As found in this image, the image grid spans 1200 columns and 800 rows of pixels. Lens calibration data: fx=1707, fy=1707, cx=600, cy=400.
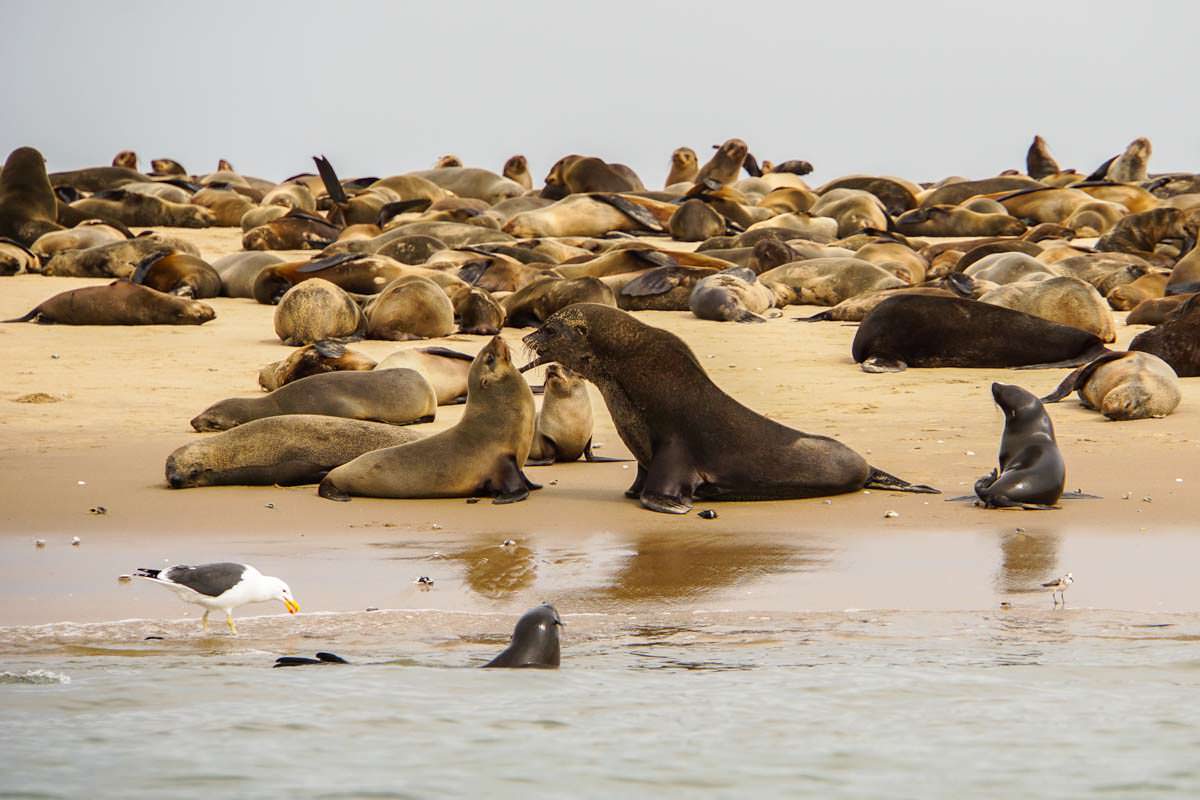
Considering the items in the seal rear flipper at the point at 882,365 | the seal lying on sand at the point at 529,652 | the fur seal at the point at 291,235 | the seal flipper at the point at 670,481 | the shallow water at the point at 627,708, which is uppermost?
the fur seal at the point at 291,235

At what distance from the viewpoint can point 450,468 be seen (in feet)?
24.5

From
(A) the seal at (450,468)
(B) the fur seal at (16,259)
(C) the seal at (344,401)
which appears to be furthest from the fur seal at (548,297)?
(B) the fur seal at (16,259)

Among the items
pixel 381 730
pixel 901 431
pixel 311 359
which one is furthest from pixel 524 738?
pixel 311 359

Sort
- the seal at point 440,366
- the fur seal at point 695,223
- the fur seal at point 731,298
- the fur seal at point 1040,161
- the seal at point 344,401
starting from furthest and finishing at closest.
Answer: the fur seal at point 1040,161 < the fur seal at point 695,223 < the fur seal at point 731,298 < the seal at point 440,366 < the seal at point 344,401

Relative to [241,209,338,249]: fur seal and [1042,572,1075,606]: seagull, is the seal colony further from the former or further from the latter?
[1042,572,1075,606]: seagull

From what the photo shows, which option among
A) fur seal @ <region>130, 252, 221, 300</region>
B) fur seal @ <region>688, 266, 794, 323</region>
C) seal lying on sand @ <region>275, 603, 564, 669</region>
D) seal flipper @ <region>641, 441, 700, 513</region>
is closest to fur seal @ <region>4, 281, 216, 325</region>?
fur seal @ <region>130, 252, 221, 300</region>

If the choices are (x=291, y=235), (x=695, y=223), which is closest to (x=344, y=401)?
(x=291, y=235)

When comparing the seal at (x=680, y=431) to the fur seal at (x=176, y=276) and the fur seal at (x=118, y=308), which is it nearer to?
the fur seal at (x=118, y=308)

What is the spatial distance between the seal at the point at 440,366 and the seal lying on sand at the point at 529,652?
17.6 feet

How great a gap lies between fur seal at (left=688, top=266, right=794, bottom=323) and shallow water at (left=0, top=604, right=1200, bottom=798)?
9164 millimetres

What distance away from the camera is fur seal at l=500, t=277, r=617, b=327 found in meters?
13.6

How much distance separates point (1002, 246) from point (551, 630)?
13920mm

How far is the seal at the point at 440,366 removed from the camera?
1007cm

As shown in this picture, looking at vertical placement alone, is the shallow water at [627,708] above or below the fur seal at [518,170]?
below
